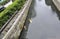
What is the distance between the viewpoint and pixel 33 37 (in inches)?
438

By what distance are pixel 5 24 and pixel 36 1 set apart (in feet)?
47.6

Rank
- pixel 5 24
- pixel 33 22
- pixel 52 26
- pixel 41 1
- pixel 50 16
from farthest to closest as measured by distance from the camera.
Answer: pixel 41 1
pixel 50 16
pixel 33 22
pixel 52 26
pixel 5 24

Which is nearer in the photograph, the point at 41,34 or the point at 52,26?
the point at 41,34

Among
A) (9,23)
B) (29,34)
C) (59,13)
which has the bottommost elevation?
(59,13)

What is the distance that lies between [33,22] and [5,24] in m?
4.62

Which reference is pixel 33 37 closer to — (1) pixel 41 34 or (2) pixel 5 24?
(1) pixel 41 34

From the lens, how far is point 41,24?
44.9ft

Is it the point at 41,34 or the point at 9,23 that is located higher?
the point at 9,23

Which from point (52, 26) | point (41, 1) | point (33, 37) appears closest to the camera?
point (33, 37)

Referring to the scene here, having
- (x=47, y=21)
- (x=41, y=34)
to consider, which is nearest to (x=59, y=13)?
(x=47, y=21)

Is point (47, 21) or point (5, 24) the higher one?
point (5, 24)

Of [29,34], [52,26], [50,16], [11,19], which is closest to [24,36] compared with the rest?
[29,34]

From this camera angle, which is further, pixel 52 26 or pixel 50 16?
pixel 50 16

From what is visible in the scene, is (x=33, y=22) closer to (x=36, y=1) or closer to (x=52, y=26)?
(x=52, y=26)
